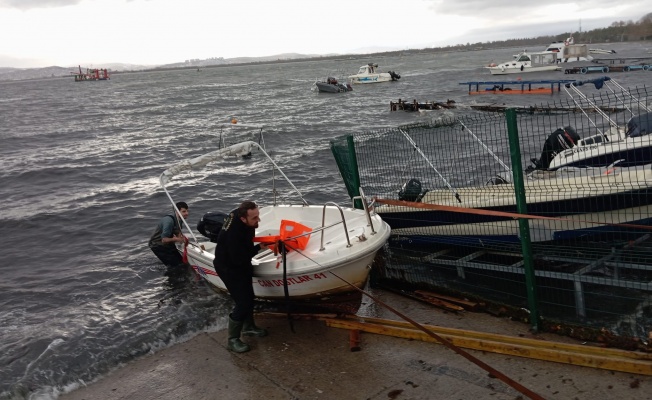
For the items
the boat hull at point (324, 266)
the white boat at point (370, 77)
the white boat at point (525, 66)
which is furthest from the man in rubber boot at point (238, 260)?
the white boat at point (370, 77)

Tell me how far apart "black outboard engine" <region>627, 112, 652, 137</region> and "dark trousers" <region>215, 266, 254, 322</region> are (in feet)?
23.9

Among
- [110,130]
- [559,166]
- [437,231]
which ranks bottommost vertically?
[437,231]

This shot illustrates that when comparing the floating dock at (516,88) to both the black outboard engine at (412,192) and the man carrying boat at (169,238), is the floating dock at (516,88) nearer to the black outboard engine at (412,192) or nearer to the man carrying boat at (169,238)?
the black outboard engine at (412,192)

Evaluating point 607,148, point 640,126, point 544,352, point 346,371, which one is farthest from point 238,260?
point 640,126

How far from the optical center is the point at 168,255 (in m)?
10.1

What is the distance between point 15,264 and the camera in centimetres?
1223

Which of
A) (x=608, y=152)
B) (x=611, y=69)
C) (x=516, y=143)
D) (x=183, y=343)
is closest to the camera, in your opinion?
(x=516, y=143)

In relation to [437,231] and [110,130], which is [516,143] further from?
[110,130]

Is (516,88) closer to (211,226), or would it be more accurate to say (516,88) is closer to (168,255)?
(168,255)

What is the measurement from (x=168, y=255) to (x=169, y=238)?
2.96 feet

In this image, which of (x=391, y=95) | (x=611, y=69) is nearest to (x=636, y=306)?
(x=391, y=95)

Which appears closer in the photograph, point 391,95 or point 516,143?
point 516,143

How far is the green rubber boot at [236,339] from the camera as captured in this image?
19.8ft

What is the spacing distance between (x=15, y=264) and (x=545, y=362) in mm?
11664
